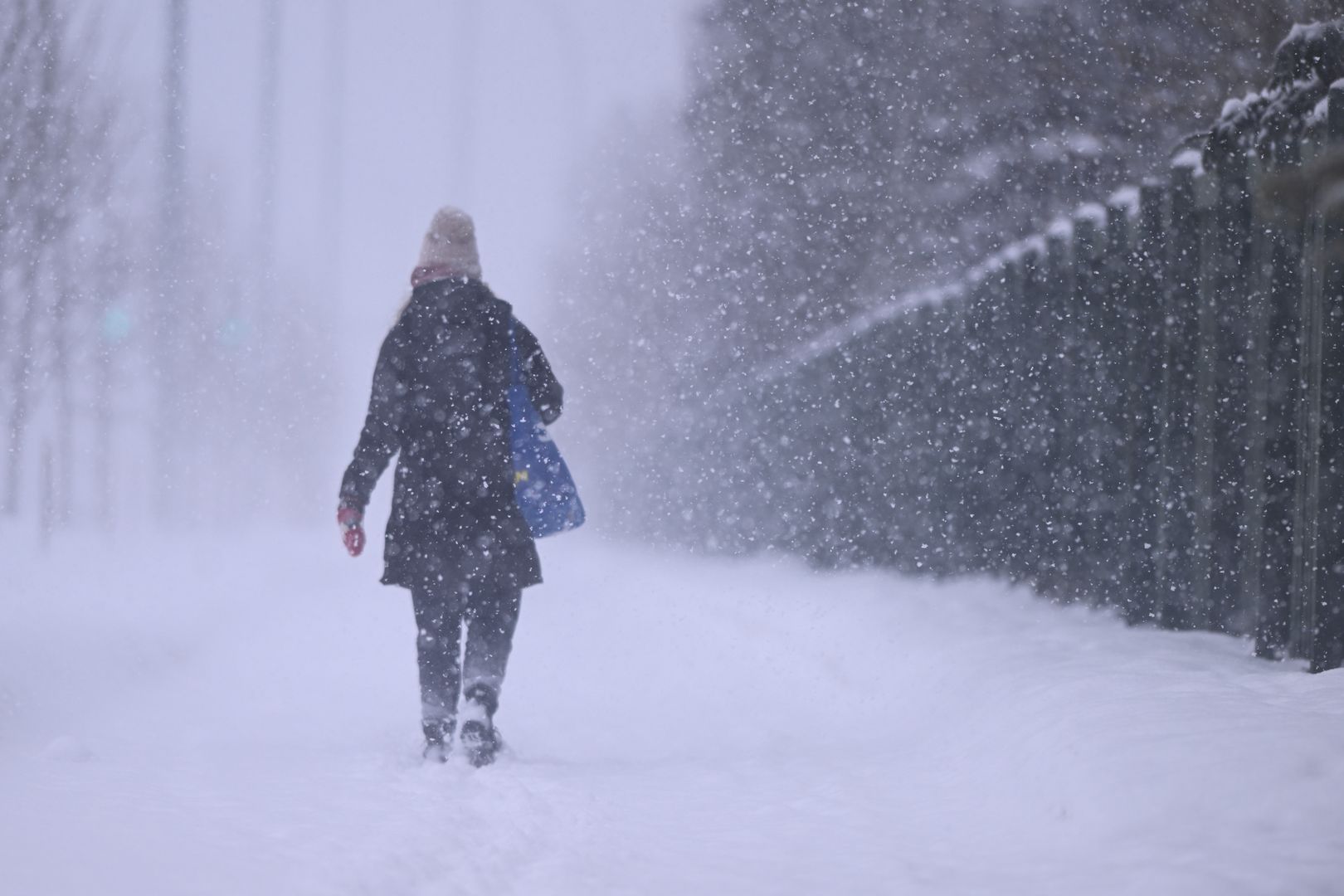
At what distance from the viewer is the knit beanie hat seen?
4.68m

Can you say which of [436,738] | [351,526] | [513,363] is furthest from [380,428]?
[436,738]

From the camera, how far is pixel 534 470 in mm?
4684

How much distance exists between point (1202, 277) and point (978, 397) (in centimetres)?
242

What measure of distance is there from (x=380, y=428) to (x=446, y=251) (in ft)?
2.22

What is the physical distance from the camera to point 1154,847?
262 cm

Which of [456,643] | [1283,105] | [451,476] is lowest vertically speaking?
[456,643]

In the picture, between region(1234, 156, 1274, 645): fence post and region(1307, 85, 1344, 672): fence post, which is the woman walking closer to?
region(1234, 156, 1274, 645): fence post

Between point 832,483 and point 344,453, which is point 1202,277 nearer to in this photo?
point 832,483

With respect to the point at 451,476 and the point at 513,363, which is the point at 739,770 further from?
the point at 513,363

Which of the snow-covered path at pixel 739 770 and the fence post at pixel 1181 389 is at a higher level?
the fence post at pixel 1181 389

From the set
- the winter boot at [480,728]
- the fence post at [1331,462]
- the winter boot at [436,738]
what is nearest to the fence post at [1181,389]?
the fence post at [1331,462]

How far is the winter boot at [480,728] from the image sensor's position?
170 inches

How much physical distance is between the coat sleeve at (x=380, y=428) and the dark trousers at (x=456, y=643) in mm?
418

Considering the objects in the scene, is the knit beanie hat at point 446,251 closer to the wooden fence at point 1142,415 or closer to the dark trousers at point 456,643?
the dark trousers at point 456,643
